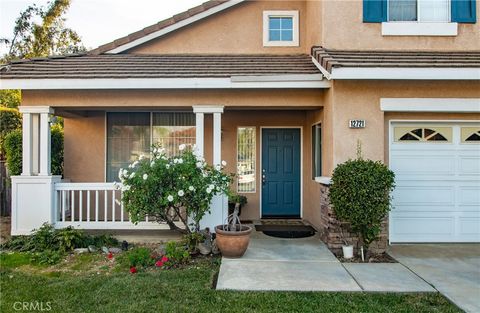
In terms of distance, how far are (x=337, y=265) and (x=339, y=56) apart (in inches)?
152

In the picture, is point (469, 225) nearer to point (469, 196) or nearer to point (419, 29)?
point (469, 196)

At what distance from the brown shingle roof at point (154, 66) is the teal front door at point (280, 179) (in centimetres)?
226

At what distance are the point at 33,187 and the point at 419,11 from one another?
8589mm

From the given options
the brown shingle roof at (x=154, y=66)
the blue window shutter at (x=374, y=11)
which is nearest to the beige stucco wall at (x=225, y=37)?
the brown shingle roof at (x=154, y=66)

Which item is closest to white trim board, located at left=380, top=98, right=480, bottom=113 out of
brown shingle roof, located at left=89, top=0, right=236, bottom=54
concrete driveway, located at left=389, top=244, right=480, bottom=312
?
concrete driveway, located at left=389, top=244, right=480, bottom=312

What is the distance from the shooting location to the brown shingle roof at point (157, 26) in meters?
8.45

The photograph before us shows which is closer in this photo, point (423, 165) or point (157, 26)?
point (423, 165)

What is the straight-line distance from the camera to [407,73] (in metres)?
6.24

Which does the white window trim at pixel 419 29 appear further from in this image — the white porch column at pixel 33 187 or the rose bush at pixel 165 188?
the white porch column at pixel 33 187

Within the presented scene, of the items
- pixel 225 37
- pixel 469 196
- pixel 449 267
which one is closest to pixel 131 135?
pixel 225 37

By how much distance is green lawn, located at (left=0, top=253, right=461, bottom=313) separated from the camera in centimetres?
409

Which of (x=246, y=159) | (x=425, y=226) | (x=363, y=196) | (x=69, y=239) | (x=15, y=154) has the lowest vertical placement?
(x=69, y=239)

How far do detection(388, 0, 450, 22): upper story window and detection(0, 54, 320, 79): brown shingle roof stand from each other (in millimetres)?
1968

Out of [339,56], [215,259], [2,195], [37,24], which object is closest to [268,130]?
[339,56]
